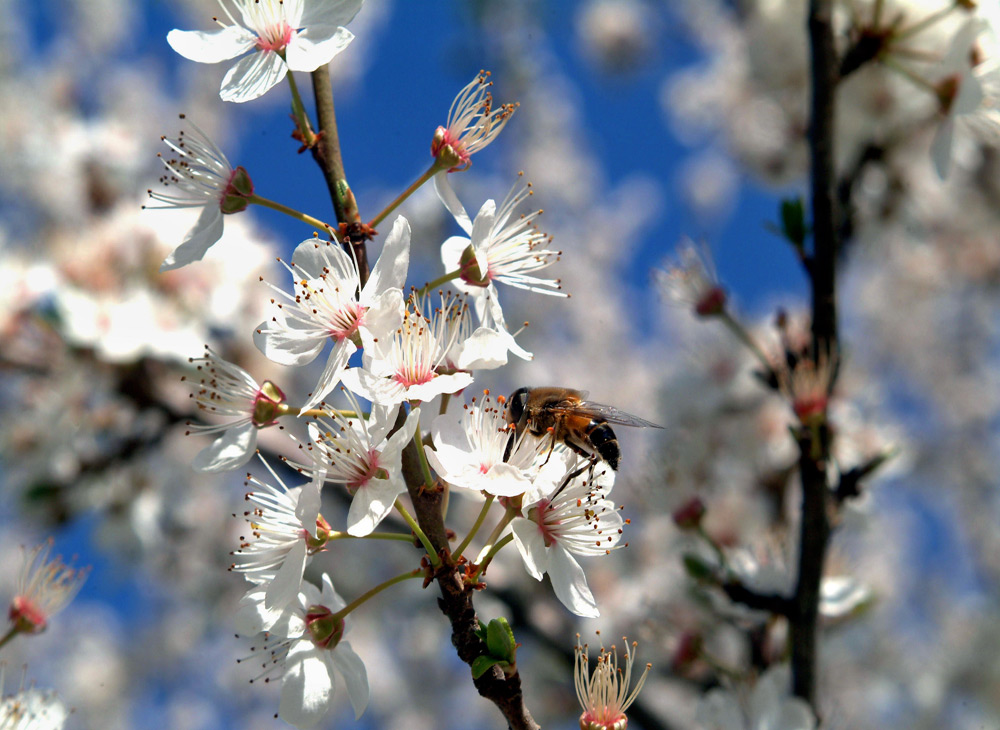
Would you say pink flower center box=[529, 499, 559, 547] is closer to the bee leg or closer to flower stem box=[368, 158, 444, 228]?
the bee leg

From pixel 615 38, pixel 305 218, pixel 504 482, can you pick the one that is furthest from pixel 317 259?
pixel 615 38

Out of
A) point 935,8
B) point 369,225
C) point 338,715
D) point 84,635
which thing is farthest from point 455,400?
point 84,635

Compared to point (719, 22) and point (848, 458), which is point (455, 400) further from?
point (719, 22)

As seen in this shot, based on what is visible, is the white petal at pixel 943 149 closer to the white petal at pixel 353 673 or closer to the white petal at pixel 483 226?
the white petal at pixel 483 226

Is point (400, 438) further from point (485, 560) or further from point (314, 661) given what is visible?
point (314, 661)

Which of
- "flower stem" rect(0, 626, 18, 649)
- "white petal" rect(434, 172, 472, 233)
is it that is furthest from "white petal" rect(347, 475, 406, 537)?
"flower stem" rect(0, 626, 18, 649)

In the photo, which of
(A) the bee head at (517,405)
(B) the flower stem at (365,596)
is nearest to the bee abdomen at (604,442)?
(A) the bee head at (517,405)
